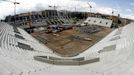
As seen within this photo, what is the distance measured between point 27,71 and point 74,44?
35258 millimetres

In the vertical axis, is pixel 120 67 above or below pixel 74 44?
above

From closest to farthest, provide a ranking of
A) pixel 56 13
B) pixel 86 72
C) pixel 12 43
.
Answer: pixel 86 72, pixel 12 43, pixel 56 13

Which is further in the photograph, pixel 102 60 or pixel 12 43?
pixel 12 43

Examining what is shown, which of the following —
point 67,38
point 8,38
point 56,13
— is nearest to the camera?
point 8,38

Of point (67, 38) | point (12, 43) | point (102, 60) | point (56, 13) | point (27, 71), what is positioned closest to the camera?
point (27, 71)

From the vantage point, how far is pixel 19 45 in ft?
138

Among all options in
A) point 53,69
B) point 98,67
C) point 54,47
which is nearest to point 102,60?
point 98,67

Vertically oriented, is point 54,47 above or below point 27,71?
below

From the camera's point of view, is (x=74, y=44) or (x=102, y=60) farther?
(x=74, y=44)

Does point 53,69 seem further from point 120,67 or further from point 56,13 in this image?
point 56,13

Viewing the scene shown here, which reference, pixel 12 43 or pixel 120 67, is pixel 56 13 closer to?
pixel 12 43

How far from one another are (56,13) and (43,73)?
107969mm

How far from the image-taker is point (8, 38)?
1756 inches

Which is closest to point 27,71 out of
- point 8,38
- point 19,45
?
point 19,45
